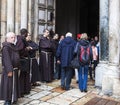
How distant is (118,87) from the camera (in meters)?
7.65

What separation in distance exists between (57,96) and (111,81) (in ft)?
5.01

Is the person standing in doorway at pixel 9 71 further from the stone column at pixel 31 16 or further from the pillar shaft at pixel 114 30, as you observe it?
the stone column at pixel 31 16

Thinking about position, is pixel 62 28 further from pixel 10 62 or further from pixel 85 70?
pixel 10 62

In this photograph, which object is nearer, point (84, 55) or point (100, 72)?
point (84, 55)

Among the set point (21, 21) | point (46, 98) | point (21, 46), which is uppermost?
point (21, 21)

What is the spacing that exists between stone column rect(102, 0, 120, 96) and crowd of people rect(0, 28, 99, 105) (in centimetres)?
56

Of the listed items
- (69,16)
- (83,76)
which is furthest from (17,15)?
(69,16)

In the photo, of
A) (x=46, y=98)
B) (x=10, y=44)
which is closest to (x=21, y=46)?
(x=10, y=44)

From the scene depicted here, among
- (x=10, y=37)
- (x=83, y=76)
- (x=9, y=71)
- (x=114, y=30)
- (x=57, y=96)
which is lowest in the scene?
(x=57, y=96)

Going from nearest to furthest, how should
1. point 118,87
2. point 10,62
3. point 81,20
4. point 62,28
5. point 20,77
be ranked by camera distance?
point 10,62
point 20,77
point 118,87
point 62,28
point 81,20

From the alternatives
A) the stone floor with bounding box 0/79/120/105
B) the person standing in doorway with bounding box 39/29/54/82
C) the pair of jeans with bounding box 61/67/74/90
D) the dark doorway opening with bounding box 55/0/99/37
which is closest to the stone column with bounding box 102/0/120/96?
the stone floor with bounding box 0/79/120/105

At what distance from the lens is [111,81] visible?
7.80 m

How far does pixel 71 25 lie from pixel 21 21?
6353 millimetres

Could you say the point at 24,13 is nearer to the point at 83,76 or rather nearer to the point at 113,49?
the point at 83,76
